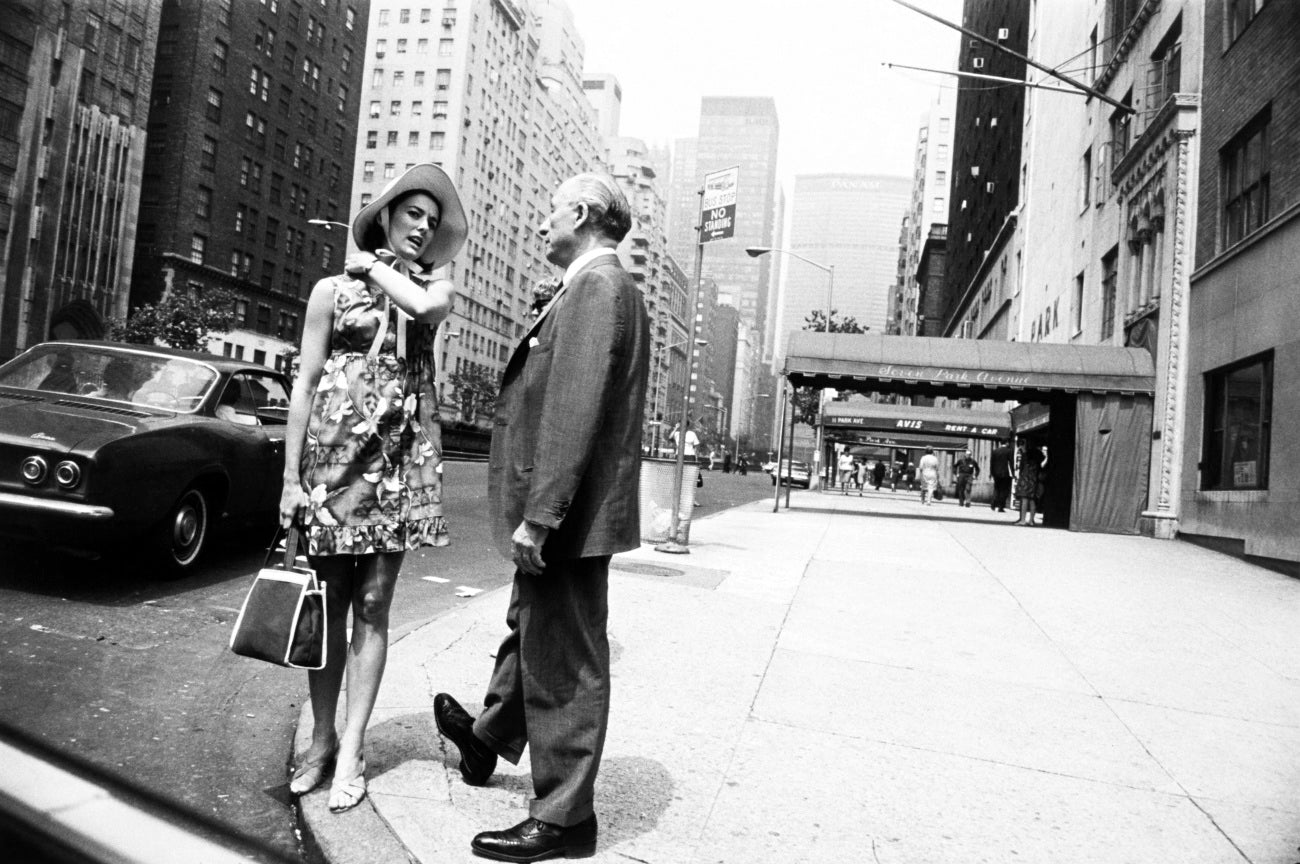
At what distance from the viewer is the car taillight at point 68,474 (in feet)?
A: 16.7

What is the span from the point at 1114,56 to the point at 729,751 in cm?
2279

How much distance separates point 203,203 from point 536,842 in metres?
57.2

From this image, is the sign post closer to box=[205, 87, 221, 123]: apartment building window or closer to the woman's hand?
the woman's hand

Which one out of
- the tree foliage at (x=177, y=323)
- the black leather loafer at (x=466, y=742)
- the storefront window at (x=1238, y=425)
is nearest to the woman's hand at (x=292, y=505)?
the black leather loafer at (x=466, y=742)

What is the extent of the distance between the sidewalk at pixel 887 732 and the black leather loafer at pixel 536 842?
61mm

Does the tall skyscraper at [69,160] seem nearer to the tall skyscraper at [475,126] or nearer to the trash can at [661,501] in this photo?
the trash can at [661,501]

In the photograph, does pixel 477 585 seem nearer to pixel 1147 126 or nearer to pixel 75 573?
pixel 75 573

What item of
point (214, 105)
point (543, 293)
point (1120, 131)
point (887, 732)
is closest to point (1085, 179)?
point (1120, 131)

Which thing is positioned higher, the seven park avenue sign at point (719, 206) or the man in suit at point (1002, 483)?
the seven park avenue sign at point (719, 206)

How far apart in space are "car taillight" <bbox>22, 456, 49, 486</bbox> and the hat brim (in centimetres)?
305

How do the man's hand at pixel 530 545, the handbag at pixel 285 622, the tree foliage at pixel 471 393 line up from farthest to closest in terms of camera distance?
the tree foliage at pixel 471 393 < the handbag at pixel 285 622 < the man's hand at pixel 530 545

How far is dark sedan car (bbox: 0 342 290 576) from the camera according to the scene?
511 centimetres

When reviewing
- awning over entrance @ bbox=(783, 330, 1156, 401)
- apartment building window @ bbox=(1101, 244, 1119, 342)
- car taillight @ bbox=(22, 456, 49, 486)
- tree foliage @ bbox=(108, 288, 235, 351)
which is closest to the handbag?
car taillight @ bbox=(22, 456, 49, 486)

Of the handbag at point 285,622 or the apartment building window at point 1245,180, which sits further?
the apartment building window at point 1245,180
